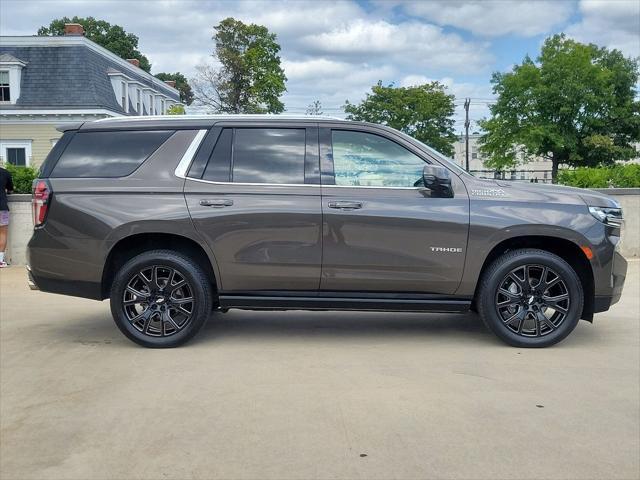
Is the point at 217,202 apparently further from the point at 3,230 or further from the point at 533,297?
the point at 3,230

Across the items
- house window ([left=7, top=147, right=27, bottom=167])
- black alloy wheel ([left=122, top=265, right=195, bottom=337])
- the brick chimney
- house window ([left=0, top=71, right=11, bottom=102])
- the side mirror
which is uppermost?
the brick chimney

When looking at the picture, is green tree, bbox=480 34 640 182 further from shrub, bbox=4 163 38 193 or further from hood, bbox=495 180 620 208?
hood, bbox=495 180 620 208

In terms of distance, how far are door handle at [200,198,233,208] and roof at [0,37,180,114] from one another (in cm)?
3046

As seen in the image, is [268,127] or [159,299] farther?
[268,127]

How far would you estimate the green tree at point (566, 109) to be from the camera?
50375 mm

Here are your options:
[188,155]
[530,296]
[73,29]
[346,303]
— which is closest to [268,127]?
[188,155]

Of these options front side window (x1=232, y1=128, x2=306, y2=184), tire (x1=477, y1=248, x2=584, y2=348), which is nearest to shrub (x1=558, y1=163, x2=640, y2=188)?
tire (x1=477, y1=248, x2=584, y2=348)

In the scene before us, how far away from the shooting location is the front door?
5488mm

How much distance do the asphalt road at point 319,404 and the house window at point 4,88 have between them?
31239mm

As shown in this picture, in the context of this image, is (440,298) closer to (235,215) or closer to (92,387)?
(235,215)

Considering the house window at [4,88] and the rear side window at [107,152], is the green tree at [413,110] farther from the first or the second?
the rear side window at [107,152]

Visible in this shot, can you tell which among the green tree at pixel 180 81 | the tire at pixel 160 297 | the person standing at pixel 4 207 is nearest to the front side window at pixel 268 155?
the tire at pixel 160 297

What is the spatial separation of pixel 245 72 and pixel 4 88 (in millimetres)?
14540

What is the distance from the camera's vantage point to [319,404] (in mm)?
4297
